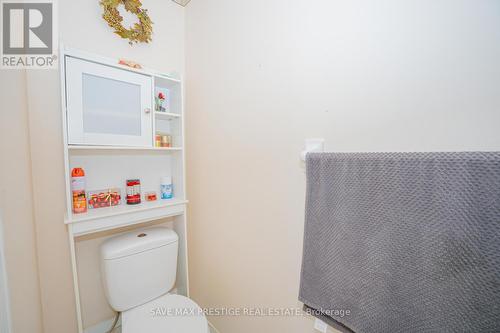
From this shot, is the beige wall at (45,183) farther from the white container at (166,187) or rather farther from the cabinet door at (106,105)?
the white container at (166,187)

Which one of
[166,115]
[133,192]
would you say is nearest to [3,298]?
[133,192]

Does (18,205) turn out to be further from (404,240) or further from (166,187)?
(404,240)

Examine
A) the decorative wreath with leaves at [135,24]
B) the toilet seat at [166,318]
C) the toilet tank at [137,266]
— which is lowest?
the toilet seat at [166,318]

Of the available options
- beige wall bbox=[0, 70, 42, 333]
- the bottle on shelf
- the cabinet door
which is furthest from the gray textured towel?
beige wall bbox=[0, 70, 42, 333]

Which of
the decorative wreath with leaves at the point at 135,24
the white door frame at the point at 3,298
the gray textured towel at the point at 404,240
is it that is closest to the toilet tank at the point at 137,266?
the white door frame at the point at 3,298

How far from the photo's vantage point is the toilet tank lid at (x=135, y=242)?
3.48ft

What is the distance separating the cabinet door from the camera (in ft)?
3.19

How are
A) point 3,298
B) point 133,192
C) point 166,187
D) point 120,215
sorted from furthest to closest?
point 166,187, point 133,192, point 120,215, point 3,298

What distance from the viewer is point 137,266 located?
111 cm

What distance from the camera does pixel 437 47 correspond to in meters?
0.50

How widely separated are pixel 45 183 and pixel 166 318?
0.92 m

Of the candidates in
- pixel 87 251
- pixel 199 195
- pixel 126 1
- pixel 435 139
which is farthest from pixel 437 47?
pixel 87 251

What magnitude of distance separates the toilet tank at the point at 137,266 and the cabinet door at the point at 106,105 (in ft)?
1.86

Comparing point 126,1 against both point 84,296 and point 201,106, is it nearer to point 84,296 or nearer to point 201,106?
point 201,106
